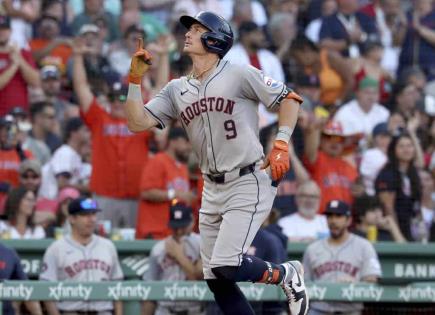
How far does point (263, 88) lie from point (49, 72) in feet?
16.4

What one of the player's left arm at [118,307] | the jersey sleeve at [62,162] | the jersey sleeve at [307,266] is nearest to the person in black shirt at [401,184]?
the jersey sleeve at [307,266]

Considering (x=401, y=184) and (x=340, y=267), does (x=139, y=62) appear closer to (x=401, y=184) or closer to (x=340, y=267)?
(x=340, y=267)

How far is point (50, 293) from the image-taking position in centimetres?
877

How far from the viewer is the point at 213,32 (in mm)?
6844

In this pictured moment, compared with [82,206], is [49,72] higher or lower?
higher

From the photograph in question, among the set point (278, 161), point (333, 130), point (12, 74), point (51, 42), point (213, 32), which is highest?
point (51, 42)

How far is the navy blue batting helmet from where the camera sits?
269 inches

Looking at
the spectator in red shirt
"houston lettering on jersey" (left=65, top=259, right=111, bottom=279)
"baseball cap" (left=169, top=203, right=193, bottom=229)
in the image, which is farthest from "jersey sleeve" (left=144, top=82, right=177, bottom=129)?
the spectator in red shirt

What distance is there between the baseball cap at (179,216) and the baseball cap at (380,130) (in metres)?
2.88

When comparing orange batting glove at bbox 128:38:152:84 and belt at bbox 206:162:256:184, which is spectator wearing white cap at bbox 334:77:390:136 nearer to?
belt at bbox 206:162:256:184

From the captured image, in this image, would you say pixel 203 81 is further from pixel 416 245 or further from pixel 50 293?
pixel 416 245

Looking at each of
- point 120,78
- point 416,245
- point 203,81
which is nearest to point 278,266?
point 203,81

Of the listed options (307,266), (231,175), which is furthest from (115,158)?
(231,175)

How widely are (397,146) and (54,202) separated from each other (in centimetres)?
312
